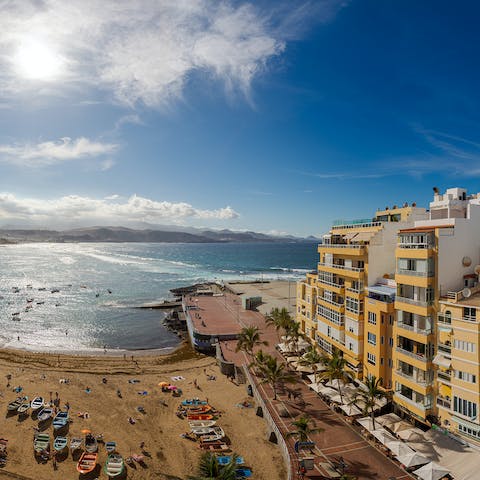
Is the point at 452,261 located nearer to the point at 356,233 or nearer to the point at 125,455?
the point at 356,233

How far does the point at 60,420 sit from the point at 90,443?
239 inches

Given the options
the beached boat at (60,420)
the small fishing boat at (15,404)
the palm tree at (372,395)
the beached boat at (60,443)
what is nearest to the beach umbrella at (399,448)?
the palm tree at (372,395)

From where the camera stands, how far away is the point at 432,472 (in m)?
25.6

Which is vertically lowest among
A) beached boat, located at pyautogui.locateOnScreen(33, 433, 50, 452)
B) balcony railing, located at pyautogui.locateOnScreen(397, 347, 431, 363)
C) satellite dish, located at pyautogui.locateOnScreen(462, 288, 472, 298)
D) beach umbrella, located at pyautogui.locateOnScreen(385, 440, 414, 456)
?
beached boat, located at pyautogui.locateOnScreen(33, 433, 50, 452)

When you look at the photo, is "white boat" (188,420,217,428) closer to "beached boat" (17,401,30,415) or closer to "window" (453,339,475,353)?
"beached boat" (17,401,30,415)

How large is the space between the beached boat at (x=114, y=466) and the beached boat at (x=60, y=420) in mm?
8568

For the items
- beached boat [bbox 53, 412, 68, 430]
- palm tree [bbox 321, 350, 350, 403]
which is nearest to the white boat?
palm tree [bbox 321, 350, 350, 403]

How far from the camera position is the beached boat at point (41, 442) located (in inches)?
1363

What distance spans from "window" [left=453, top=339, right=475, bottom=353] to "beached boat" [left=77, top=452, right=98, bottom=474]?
32298 millimetres

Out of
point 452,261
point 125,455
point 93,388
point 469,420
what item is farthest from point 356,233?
point 93,388

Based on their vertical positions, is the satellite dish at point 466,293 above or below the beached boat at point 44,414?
above

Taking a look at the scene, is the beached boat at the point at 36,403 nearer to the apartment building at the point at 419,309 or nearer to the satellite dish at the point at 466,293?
the apartment building at the point at 419,309

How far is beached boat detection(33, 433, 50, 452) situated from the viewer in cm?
3462

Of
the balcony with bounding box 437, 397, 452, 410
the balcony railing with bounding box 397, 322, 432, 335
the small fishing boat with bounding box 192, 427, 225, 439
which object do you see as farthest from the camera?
the small fishing boat with bounding box 192, 427, 225, 439
